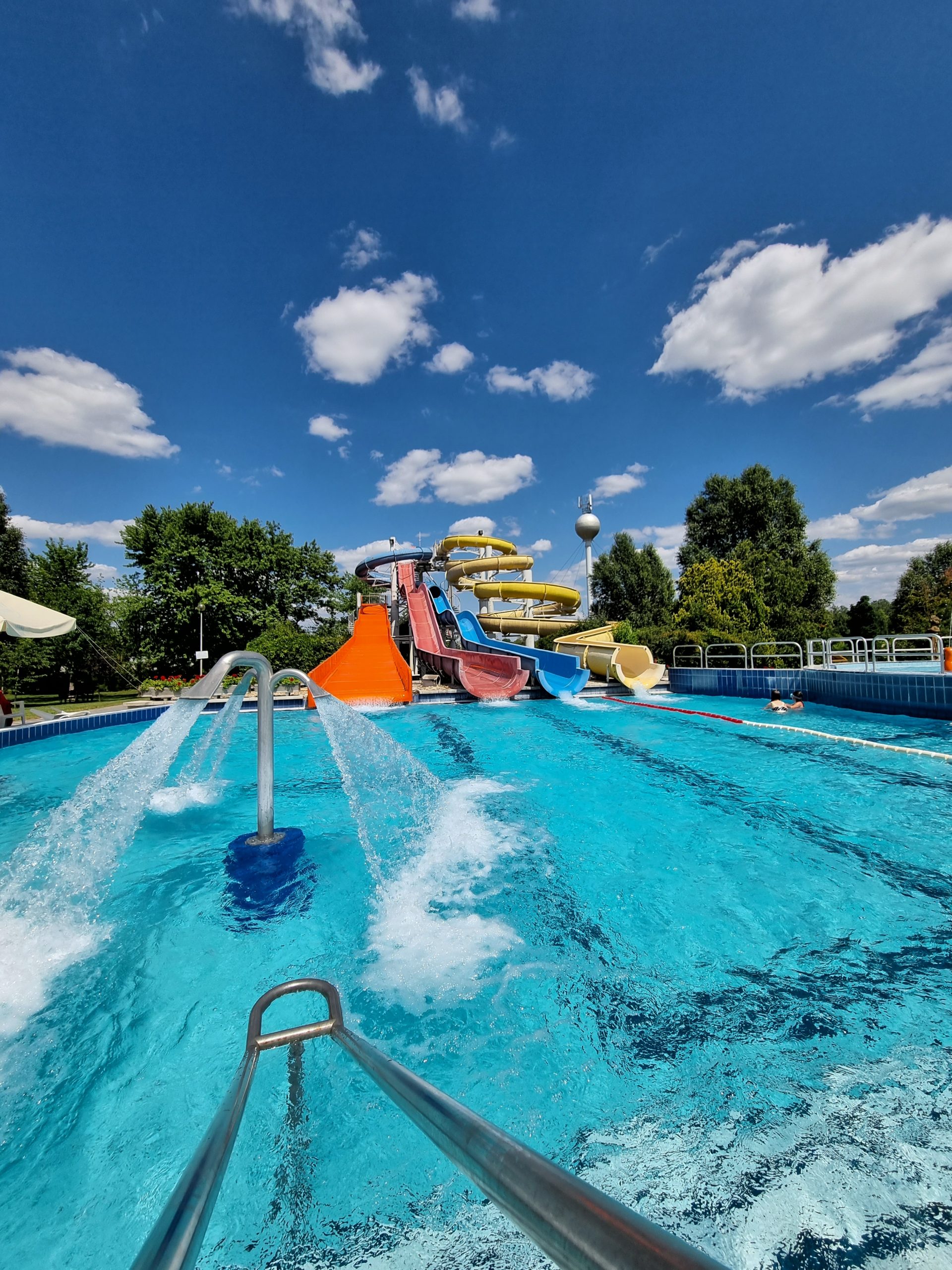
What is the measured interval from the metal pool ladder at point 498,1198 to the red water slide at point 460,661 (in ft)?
48.0

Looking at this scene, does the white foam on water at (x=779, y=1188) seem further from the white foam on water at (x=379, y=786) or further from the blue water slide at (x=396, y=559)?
the blue water slide at (x=396, y=559)

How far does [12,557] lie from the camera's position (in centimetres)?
2595

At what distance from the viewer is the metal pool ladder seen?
0.44 metres

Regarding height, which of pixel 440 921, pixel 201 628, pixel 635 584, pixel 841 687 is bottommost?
pixel 440 921

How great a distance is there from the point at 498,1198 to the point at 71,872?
446 cm

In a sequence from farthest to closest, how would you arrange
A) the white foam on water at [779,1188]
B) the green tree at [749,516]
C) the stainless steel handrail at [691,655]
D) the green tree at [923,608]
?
1. the green tree at [749,516]
2. the green tree at [923,608]
3. the stainless steel handrail at [691,655]
4. the white foam on water at [779,1188]

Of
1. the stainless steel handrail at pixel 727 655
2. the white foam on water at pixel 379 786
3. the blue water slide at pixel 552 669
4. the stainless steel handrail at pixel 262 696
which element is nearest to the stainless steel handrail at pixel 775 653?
the stainless steel handrail at pixel 727 655

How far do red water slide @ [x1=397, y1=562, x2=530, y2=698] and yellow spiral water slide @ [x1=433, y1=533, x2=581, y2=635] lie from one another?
4420mm

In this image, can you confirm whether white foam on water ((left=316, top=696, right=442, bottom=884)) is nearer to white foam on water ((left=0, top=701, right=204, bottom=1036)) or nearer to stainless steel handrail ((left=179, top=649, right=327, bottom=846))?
stainless steel handrail ((left=179, top=649, right=327, bottom=846))

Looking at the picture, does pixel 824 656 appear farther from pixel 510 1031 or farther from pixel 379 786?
pixel 510 1031

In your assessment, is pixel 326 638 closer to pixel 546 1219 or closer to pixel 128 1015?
pixel 128 1015

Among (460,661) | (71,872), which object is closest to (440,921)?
(71,872)

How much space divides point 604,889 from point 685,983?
1242 mm

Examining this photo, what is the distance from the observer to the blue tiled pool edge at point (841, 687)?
1103cm
